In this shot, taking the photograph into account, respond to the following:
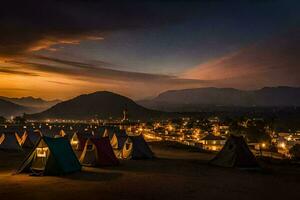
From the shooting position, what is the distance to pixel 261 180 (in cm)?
1698

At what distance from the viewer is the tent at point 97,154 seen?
22.3 m

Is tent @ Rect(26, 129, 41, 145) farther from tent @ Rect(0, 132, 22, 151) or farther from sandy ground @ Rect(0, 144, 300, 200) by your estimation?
sandy ground @ Rect(0, 144, 300, 200)

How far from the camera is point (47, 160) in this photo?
18047 mm

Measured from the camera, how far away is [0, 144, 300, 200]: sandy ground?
13117 mm

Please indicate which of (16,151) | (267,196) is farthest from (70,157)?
(16,151)

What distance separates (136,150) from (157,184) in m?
11.7

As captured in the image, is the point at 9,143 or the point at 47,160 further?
the point at 9,143

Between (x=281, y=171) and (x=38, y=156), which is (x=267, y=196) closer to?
(x=281, y=171)

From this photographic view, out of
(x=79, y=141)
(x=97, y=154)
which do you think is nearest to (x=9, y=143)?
(x=79, y=141)

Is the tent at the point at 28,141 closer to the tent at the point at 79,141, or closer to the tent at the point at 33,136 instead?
the tent at the point at 33,136

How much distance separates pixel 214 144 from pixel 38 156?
3714 centimetres

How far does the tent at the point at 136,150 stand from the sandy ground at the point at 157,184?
6099 mm

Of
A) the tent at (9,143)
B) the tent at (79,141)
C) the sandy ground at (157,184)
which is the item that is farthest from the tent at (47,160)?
the tent at (9,143)

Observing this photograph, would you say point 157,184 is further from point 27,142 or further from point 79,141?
point 27,142
